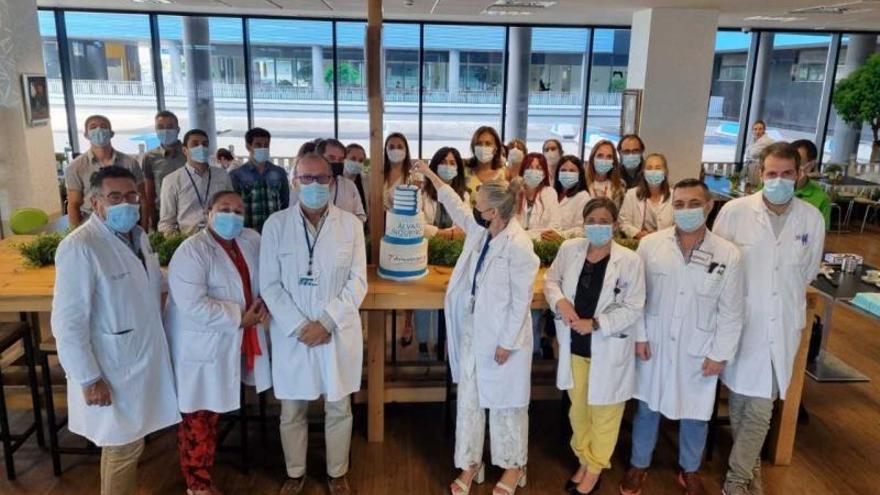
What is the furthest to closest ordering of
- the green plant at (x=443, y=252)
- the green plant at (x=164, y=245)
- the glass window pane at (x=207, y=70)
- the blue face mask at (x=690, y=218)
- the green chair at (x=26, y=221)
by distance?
the glass window pane at (x=207, y=70)
the green chair at (x=26, y=221)
the green plant at (x=443, y=252)
the green plant at (x=164, y=245)
the blue face mask at (x=690, y=218)

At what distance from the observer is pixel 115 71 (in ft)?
32.1

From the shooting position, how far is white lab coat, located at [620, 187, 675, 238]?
403 centimetres

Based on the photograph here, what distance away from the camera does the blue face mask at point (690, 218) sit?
278cm

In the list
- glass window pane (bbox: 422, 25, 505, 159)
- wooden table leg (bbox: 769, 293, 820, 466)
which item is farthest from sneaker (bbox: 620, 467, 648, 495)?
glass window pane (bbox: 422, 25, 505, 159)

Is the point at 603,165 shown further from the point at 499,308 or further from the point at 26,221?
the point at 26,221

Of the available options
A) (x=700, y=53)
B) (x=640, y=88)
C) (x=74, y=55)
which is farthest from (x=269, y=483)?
(x=74, y=55)

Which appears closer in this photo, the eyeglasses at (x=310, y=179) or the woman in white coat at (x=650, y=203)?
the eyeglasses at (x=310, y=179)

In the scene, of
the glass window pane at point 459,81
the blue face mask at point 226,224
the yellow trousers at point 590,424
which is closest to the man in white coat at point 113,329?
the blue face mask at point 226,224

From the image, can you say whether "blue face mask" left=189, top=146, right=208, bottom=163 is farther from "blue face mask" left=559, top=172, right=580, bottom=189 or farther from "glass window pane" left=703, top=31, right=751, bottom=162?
"glass window pane" left=703, top=31, right=751, bottom=162

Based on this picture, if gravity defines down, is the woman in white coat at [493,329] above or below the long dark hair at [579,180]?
below

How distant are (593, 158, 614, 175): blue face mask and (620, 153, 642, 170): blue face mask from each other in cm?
16

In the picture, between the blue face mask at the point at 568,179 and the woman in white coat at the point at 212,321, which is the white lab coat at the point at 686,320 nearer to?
the blue face mask at the point at 568,179

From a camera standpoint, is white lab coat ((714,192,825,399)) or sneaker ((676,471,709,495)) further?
sneaker ((676,471,709,495))

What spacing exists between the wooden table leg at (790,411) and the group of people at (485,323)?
40 centimetres
